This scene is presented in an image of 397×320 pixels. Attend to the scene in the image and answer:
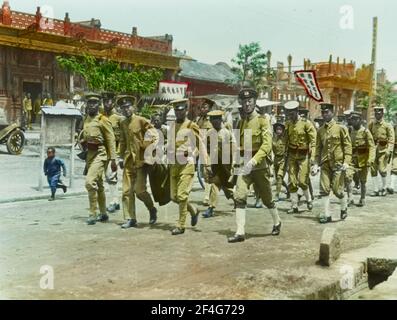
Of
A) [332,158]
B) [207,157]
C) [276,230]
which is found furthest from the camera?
[332,158]

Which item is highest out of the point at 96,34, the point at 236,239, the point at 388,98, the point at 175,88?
the point at 96,34

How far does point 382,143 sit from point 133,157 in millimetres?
7051

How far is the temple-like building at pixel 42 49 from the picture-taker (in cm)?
2192

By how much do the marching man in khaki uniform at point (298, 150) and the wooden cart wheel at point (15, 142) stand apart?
33.4ft

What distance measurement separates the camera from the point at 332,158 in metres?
8.80

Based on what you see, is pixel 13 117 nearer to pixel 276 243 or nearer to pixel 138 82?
pixel 138 82

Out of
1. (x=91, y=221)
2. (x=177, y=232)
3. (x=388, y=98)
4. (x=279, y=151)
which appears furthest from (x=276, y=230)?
(x=388, y=98)

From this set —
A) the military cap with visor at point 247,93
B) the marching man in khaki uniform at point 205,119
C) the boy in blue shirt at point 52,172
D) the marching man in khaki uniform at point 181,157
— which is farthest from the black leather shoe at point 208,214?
the boy in blue shirt at point 52,172

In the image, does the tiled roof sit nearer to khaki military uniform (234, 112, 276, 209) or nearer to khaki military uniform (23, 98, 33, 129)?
khaki military uniform (23, 98, 33, 129)

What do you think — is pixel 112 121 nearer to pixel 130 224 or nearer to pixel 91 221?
pixel 91 221

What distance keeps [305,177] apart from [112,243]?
4167 mm

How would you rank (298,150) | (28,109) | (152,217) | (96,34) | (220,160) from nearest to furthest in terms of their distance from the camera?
(152,217)
(220,160)
(298,150)
(28,109)
(96,34)
